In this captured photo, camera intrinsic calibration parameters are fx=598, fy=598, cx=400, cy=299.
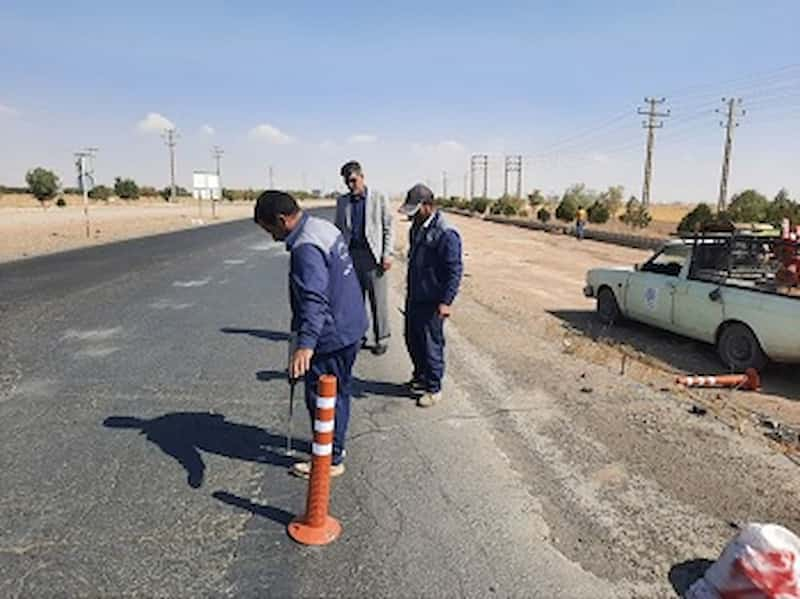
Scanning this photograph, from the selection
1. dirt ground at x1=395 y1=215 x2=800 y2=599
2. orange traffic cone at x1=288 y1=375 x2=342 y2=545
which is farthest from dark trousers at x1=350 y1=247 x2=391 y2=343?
orange traffic cone at x1=288 y1=375 x2=342 y2=545

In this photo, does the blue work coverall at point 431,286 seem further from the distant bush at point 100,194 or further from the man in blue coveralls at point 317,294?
the distant bush at point 100,194

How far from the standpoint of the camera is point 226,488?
366 centimetres

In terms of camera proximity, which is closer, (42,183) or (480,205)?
(42,183)

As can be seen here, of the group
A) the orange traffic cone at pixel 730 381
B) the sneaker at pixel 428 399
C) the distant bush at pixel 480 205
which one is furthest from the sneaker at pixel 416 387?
the distant bush at pixel 480 205

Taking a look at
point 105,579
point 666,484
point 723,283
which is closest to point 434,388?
point 666,484

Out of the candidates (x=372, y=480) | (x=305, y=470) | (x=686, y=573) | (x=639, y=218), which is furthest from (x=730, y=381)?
(x=639, y=218)

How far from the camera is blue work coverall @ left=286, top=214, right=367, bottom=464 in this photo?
328 cm

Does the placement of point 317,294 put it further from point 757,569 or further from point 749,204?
point 749,204

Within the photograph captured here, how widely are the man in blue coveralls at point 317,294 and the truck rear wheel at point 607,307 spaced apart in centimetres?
693

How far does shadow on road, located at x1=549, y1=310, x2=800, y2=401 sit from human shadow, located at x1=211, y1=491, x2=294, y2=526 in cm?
542

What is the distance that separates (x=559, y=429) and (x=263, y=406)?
2.47 meters

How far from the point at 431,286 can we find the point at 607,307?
5.66 metres

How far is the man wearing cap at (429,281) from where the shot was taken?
197 inches

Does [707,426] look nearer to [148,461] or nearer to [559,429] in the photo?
[559,429]
